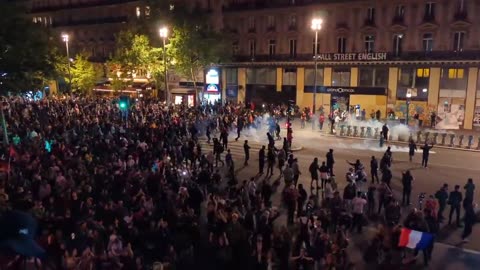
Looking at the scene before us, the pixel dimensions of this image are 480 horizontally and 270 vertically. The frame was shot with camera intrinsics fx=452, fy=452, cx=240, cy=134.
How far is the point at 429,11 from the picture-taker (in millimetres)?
37656

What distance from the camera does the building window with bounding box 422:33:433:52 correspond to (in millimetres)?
37938

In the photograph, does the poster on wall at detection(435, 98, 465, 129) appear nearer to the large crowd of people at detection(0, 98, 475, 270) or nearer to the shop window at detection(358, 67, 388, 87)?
the shop window at detection(358, 67, 388, 87)

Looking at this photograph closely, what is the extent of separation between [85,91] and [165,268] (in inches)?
2059

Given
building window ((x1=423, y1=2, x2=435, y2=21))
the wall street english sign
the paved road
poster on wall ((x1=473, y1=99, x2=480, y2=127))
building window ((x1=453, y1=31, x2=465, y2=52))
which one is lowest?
the paved road

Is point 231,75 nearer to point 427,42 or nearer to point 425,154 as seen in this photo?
point 427,42

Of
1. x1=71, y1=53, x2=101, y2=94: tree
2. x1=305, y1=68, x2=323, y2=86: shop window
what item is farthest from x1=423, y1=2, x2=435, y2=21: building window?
x1=71, y1=53, x2=101, y2=94: tree

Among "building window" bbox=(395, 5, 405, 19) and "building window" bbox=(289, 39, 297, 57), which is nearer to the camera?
"building window" bbox=(395, 5, 405, 19)

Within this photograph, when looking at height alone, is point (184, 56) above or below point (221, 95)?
above

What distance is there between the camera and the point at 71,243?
10.2 metres

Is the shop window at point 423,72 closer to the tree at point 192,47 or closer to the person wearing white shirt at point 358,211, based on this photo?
the tree at point 192,47

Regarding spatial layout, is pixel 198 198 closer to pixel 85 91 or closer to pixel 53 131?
pixel 53 131

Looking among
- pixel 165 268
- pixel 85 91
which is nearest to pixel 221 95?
pixel 85 91

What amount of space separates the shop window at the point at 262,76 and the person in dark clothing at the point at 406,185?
105 feet

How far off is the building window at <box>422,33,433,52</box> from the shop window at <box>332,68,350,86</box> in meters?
7.08
